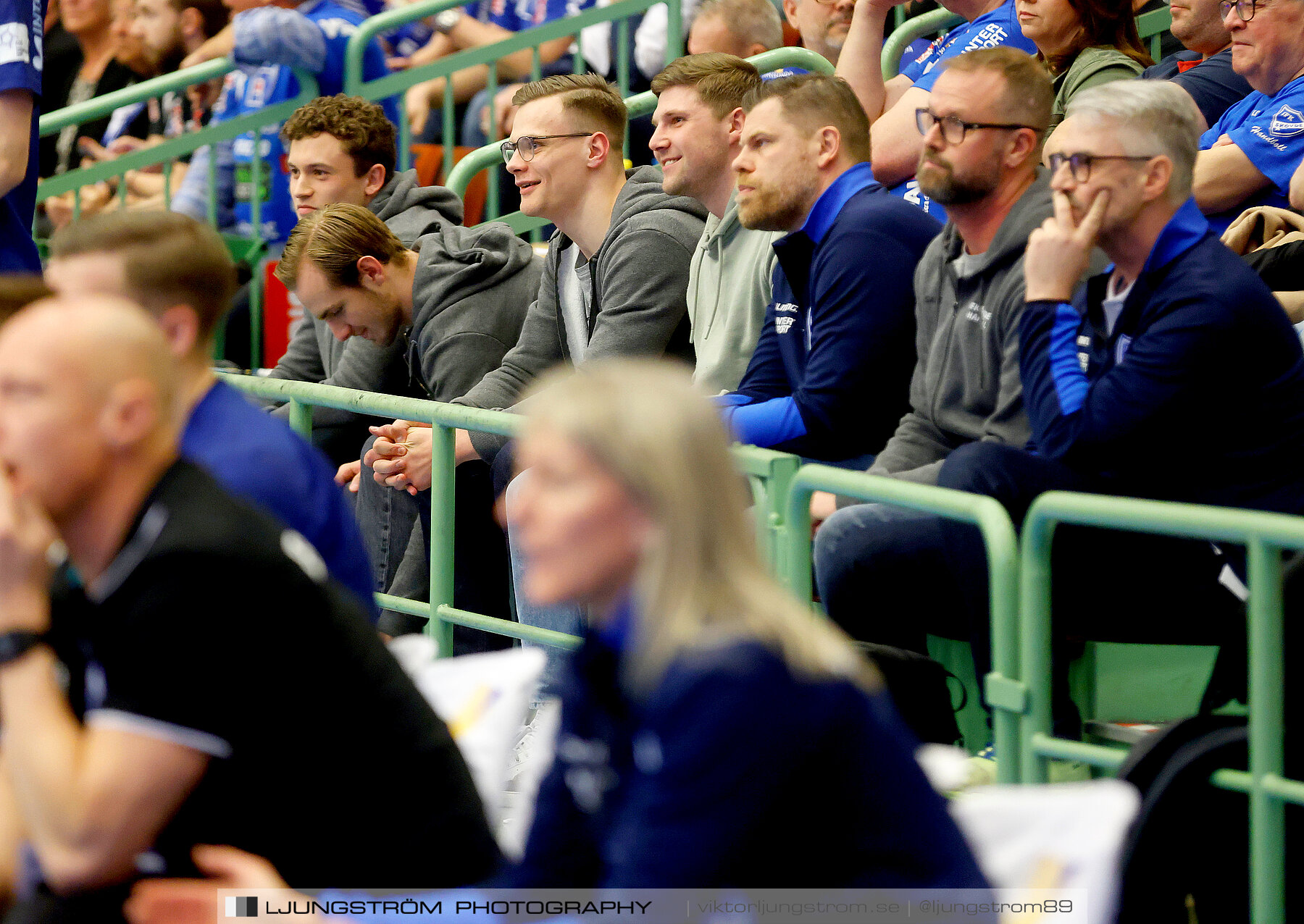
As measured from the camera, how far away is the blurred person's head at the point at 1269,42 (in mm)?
4871

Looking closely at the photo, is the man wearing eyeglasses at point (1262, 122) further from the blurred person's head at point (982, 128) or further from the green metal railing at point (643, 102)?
the green metal railing at point (643, 102)

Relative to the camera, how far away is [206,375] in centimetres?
279

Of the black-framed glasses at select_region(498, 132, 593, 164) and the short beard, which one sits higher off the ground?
the short beard

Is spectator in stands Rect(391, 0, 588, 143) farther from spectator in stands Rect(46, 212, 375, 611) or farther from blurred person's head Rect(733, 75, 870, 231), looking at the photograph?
spectator in stands Rect(46, 212, 375, 611)

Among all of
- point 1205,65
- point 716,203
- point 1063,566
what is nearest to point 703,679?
point 1063,566

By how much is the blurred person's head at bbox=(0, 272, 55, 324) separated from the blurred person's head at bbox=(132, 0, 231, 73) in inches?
244

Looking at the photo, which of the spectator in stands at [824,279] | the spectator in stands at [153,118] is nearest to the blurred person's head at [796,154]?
the spectator in stands at [824,279]

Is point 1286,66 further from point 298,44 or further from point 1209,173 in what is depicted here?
point 298,44

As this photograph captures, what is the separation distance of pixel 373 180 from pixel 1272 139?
3104 millimetres

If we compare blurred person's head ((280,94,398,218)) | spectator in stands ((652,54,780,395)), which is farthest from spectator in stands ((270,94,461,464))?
spectator in stands ((652,54,780,395))

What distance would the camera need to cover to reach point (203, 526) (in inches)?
81.7

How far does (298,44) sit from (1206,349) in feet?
15.8

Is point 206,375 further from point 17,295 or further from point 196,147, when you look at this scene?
point 196,147

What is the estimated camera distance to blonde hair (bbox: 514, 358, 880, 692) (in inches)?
74.6
